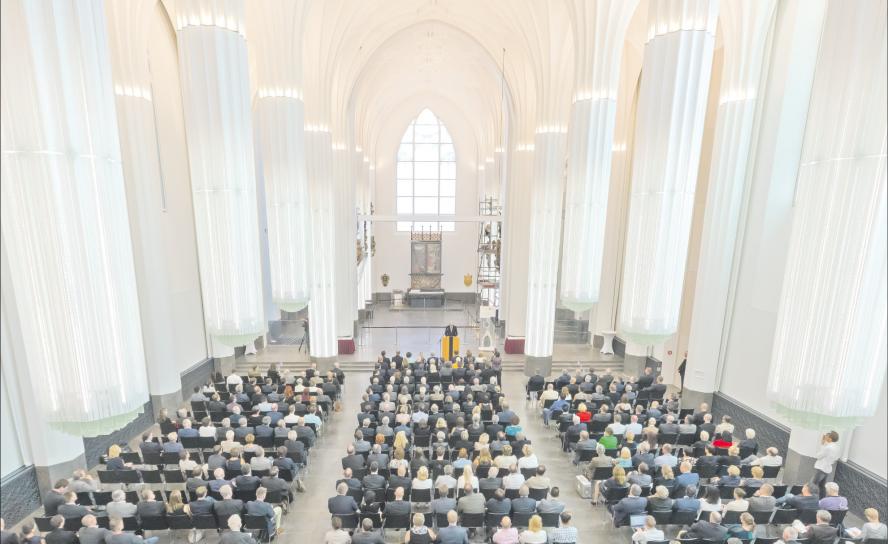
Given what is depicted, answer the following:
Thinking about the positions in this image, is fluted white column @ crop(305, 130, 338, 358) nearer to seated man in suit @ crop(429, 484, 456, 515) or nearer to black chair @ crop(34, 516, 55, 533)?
black chair @ crop(34, 516, 55, 533)

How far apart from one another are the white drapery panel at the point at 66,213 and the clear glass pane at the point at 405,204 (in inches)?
1140

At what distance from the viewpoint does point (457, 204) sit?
111 ft

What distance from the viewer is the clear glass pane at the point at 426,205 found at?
33.9m

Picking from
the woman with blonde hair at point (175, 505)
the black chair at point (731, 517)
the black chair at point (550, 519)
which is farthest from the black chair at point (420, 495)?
the black chair at point (731, 517)

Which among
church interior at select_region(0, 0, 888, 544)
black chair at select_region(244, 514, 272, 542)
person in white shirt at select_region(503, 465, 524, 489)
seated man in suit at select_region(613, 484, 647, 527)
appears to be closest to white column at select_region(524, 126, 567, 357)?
church interior at select_region(0, 0, 888, 544)

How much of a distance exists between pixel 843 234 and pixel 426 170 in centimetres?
3036

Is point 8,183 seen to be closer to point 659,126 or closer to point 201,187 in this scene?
point 201,187

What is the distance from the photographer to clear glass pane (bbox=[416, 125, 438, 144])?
33.4m

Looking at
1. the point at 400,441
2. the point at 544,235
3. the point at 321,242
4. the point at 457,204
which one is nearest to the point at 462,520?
the point at 400,441

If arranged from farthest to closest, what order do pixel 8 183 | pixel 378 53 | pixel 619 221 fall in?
pixel 378 53 → pixel 619 221 → pixel 8 183

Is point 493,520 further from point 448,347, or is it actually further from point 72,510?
point 448,347

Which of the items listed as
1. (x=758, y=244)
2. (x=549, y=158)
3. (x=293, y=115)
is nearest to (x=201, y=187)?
(x=293, y=115)

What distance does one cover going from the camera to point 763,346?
36.7ft

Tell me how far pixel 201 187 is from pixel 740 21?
501 inches
